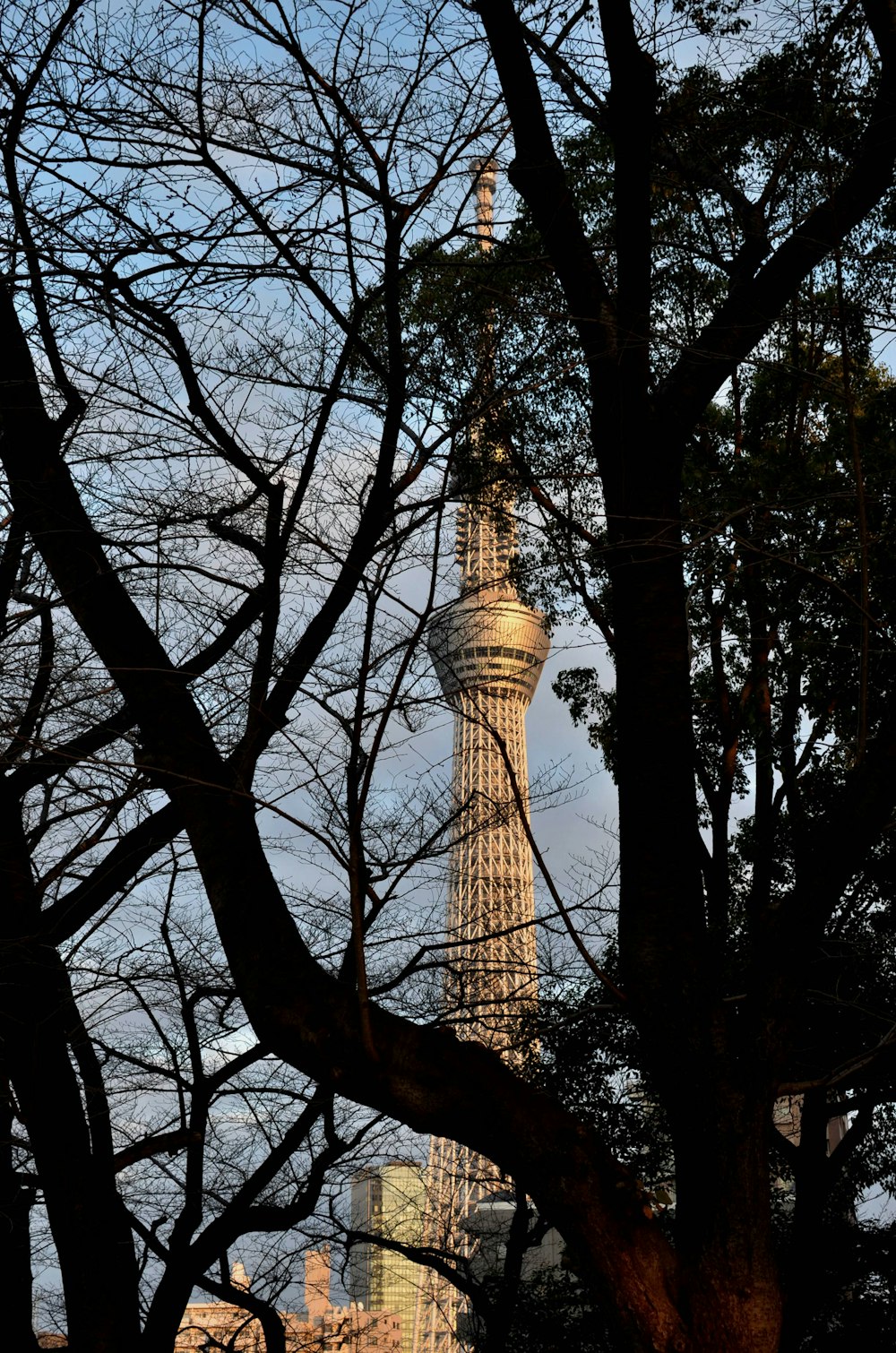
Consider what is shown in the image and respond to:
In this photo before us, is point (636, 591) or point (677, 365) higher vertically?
point (677, 365)

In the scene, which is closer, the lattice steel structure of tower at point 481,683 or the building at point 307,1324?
the lattice steel structure of tower at point 481,683

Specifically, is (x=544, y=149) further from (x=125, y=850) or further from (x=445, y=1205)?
(x=445, y=1205)

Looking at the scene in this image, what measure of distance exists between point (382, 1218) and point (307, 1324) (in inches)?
117

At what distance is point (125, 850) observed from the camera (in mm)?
5309

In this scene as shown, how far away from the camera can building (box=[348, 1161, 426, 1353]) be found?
28.3 feet

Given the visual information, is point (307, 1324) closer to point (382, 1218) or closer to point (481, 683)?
point (382, 1218)

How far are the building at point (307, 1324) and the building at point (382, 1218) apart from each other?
25cm

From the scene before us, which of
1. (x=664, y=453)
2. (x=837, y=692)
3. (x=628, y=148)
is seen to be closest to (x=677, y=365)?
(x=664, y=453)

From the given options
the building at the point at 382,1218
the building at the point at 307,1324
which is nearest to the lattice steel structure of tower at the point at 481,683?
the building at the point at 382,1218

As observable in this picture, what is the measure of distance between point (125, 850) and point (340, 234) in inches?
109

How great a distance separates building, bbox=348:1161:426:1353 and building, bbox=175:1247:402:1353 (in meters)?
0.25

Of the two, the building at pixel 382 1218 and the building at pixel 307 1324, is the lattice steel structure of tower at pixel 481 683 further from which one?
the building at pixel 307 1324

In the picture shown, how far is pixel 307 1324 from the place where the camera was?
1112 centimetres

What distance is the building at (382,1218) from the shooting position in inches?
339
